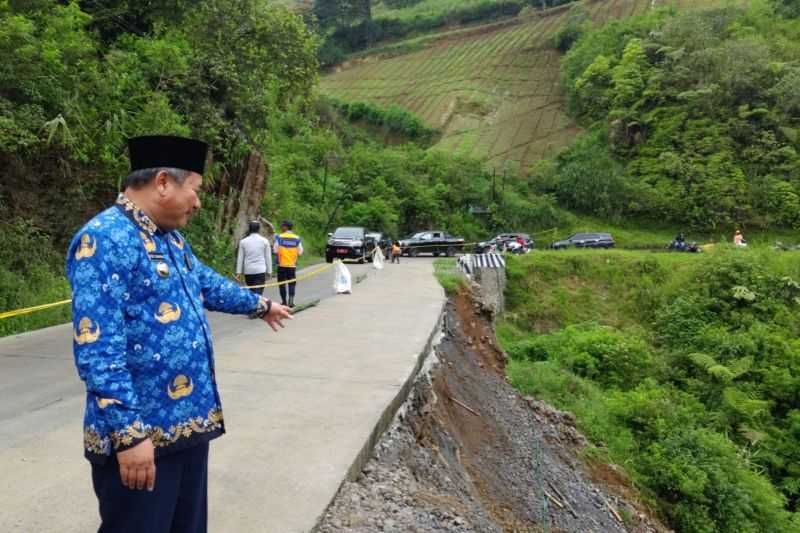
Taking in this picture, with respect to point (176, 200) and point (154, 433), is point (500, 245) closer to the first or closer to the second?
point (176, 200)

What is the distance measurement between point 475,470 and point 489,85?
206 feet

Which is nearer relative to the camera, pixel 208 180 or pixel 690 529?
pixel 690 529

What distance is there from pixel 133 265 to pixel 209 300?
0.67 m

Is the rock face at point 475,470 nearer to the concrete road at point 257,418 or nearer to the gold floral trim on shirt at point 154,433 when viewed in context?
the concrete road at point 257,418

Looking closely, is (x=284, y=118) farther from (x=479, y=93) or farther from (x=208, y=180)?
(x=479, y=93)

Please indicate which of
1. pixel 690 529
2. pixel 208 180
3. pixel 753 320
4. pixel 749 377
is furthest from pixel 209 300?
pixel 753 320

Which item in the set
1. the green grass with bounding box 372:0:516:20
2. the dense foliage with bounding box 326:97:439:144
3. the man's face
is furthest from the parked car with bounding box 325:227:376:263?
the green grass with bounding box 372:0:516:20

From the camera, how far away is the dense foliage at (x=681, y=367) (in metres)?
10.3

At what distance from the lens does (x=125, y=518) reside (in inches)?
82.9

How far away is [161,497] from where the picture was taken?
85.7 inches

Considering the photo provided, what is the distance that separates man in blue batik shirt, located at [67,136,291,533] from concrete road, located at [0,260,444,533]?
1182 mm

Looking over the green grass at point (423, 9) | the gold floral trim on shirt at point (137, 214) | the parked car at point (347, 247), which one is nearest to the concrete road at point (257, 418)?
the gold floral trim on shirt at point (137, 214)

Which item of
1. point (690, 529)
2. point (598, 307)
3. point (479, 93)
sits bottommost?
point (598, 307)

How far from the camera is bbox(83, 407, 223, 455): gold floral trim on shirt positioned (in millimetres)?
2004
